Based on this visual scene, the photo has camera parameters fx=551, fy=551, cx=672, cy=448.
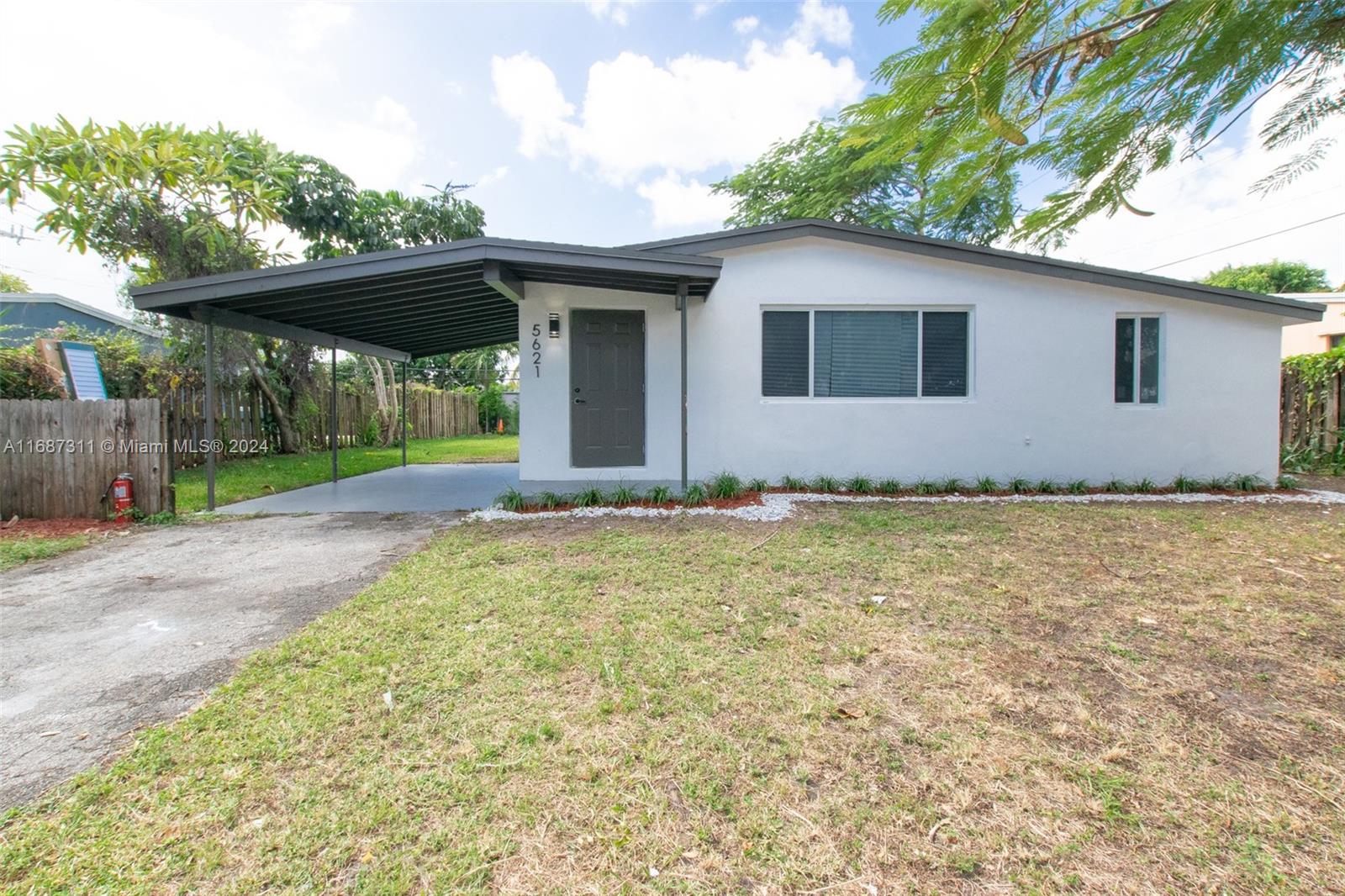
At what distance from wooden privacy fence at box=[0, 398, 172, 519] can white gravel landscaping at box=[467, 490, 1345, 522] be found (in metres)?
3.34

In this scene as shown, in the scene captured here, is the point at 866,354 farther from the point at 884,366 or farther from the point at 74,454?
the point at 74,454

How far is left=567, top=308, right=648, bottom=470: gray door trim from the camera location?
709 centimetres

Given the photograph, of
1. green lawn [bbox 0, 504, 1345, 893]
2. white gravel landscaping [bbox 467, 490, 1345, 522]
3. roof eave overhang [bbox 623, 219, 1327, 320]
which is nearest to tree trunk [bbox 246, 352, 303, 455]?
white gravel landscaping [bbox 467, 490, 1345, 522]

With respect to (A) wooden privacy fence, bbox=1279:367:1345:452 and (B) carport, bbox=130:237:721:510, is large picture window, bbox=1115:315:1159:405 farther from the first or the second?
(B) carport, bbox=130:237:721:510

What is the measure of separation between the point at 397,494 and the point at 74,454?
10.3 ft

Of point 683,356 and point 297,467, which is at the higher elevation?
point 683,356

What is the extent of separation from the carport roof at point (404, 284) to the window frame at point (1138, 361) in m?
5.57

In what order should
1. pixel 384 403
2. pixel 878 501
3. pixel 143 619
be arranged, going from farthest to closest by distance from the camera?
pixel 384 403, pixel 878 501, pixel 143 619

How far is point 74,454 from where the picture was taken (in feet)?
18.5

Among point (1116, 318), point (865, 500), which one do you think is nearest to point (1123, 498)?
point (1116, 318)

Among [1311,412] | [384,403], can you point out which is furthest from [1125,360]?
[384,403]

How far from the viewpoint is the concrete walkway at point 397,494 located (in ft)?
21.7

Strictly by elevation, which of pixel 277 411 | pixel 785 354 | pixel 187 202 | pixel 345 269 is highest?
pixel 187 202

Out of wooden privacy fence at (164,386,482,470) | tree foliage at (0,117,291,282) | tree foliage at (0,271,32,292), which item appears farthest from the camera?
tree foliage at (0,271,32,292)
